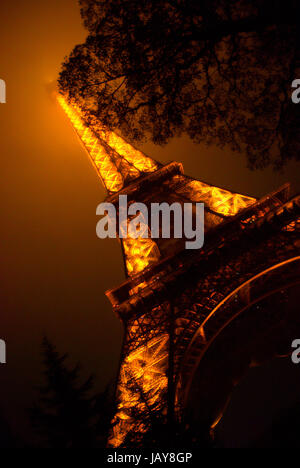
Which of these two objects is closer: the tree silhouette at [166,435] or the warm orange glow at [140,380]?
the tree silhouette at [166,435]

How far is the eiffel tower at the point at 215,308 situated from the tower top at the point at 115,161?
17.8 feet

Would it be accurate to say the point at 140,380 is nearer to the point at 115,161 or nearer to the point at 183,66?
the point at 183,66

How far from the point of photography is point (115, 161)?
15.2m

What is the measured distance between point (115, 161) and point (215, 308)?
1052 cm

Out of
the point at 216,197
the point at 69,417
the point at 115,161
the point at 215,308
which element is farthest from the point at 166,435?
the point at 115,161

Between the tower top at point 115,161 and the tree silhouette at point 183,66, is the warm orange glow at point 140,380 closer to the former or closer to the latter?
the tree silhouette at point 183,66

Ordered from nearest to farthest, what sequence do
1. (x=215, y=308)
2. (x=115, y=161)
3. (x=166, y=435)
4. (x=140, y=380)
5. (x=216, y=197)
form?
1. (x=166, y=435)
2. (x=140, y=380)
3. (x=215, y=308)
4. (x=216, y=197)
5. (x=115, y=161)

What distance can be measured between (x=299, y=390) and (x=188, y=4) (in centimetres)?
1479

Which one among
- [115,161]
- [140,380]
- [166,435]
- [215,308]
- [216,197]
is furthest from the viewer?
[115,161]

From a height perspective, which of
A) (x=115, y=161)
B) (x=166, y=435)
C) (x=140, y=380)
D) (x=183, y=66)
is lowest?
(x=166, y=435)

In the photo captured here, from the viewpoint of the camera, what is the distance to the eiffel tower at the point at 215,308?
20.5ft

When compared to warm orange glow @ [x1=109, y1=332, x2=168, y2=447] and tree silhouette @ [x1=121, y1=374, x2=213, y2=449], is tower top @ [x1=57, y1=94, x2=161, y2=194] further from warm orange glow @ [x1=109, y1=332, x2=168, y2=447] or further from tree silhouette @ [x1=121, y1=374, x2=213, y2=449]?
tree silhouette @ [x1=121, y1=374, x2=213, y2=449]

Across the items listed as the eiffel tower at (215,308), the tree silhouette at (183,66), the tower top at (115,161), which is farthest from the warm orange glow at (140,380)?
the tower top at (115,161)
